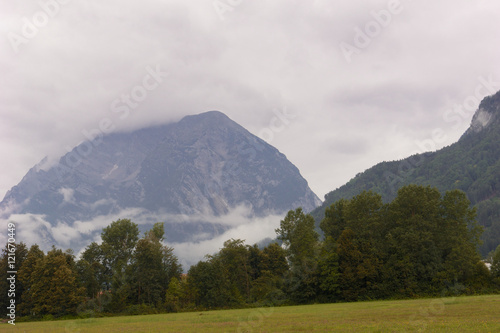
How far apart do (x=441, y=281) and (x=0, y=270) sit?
287 feet

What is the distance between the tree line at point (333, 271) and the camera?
6969 cm

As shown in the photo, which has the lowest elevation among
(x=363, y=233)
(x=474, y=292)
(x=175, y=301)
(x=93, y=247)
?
(x=474, y=292)

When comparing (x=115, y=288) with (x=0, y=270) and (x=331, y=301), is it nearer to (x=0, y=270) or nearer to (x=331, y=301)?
(x=0, y=270)

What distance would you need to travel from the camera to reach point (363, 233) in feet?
252

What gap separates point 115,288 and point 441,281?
218 ft

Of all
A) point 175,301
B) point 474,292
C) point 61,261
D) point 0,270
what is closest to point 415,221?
point 474,292

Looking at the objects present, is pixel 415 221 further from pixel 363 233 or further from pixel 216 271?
pixel 216 271

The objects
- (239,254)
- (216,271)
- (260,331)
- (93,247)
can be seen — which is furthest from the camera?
(93,247)

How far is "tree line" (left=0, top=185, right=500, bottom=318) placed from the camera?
229 feet

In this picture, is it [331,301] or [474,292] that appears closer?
[474,292]

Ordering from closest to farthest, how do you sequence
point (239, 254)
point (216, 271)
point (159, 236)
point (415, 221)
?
point (415, 221) → point (216, 271) → point (239, 254) → point (159, 236)

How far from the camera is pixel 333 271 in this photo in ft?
240

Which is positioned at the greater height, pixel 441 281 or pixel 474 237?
pixel 474 237

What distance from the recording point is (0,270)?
263 ft
